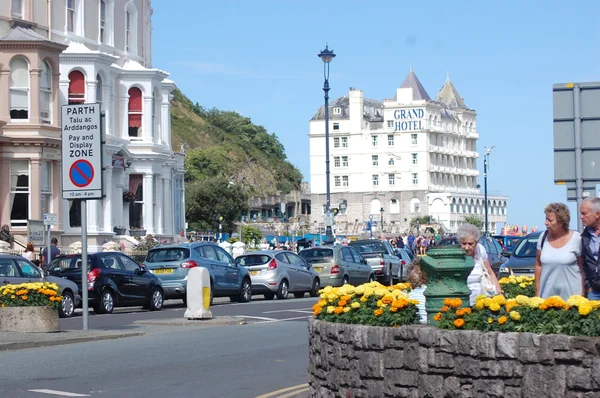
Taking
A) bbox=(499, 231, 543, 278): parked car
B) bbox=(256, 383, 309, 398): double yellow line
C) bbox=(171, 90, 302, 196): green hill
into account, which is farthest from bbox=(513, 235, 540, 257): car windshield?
bbox=(171, 90, 302, 196): green hill

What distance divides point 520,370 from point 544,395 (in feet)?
0.85

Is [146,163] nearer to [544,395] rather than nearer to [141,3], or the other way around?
[141,3]

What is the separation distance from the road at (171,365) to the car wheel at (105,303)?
197 inches

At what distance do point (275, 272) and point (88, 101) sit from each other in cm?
1854

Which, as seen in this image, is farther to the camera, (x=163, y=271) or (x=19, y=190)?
(x=19, y=190)

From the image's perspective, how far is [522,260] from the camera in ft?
87.4

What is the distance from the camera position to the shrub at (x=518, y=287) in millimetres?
16078

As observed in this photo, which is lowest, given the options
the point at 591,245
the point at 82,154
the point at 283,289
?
the point at 283,289

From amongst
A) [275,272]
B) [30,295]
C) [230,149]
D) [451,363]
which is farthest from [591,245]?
[230,149]

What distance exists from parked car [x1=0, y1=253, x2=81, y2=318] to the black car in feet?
1.89

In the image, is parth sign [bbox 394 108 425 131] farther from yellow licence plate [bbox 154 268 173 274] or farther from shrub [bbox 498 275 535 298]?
shrub [bbox 498 275 535 298]

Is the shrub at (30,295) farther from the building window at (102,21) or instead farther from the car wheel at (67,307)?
the building window at (102,21)

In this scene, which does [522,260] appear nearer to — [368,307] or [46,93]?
[368,307]

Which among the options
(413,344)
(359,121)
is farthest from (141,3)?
(359,121)
